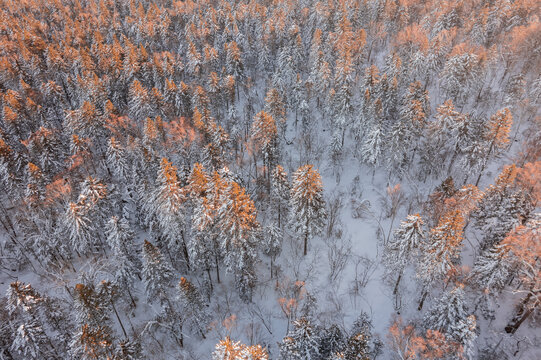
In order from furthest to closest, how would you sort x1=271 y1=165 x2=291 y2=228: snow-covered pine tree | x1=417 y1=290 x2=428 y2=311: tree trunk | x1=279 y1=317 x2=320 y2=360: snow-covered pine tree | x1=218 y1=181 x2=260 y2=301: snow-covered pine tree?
x1=271 y1=165 x2=291 y2=228: snow-covered pine tree
x1=417 y1=290 x2=428 y2=311: tree trunk
x1=218 y1=181 x2=260 y2=301: snow-covered pine tree
x1=279 y1=317 x2=320 y2=360: snow-covered pine tree

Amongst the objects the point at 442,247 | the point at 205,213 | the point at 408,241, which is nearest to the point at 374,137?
the point at 408,241

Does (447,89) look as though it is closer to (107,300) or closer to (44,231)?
(107,300)

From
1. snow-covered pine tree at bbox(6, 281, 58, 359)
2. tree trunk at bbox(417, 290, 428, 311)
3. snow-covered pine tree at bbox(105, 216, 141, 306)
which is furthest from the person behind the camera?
tree trunk at bbox(417, 290, 428, 311)

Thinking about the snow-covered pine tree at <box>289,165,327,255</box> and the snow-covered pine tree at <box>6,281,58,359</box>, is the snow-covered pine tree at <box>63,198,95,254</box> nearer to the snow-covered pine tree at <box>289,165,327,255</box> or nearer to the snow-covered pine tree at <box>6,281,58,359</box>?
the snow-covered pine tree at <box>6,281,58,359</box>

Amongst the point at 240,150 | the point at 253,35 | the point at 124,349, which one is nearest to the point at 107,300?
the point at 124,349

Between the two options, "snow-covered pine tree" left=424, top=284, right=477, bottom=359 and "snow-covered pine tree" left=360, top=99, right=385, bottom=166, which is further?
"snow-covered pine tree" left=360, top=99, right=385, bottom=166

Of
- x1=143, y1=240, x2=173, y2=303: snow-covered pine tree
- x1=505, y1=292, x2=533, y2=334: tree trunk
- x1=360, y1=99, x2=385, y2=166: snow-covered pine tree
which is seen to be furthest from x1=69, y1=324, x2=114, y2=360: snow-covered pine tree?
x1=360, y1=99, x2=385, y2=166: snow-covered pine tree
